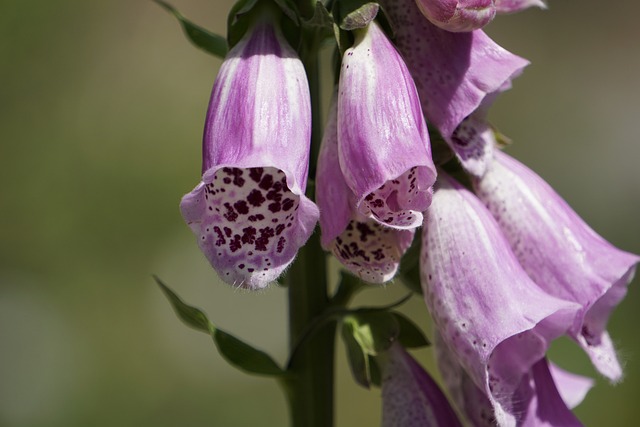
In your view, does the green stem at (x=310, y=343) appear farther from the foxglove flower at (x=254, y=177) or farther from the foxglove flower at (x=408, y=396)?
the foxglove flower at (x=254, y=177)

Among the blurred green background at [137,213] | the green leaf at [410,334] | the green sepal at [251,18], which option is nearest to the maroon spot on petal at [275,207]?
the green sepal at [251,18]

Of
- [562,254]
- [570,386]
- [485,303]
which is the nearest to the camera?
[485,303]

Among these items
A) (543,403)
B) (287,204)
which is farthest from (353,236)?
(543,403)

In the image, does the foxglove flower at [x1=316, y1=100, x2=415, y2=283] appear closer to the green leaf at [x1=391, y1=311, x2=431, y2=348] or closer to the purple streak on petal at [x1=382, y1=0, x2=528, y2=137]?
the purple streak on petal at [x1=382, y1=0, x2=528, y2=137]

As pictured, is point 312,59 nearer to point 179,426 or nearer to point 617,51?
point 179,426

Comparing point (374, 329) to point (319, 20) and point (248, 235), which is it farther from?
point (319, 20)

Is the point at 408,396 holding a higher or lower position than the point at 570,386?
higher
